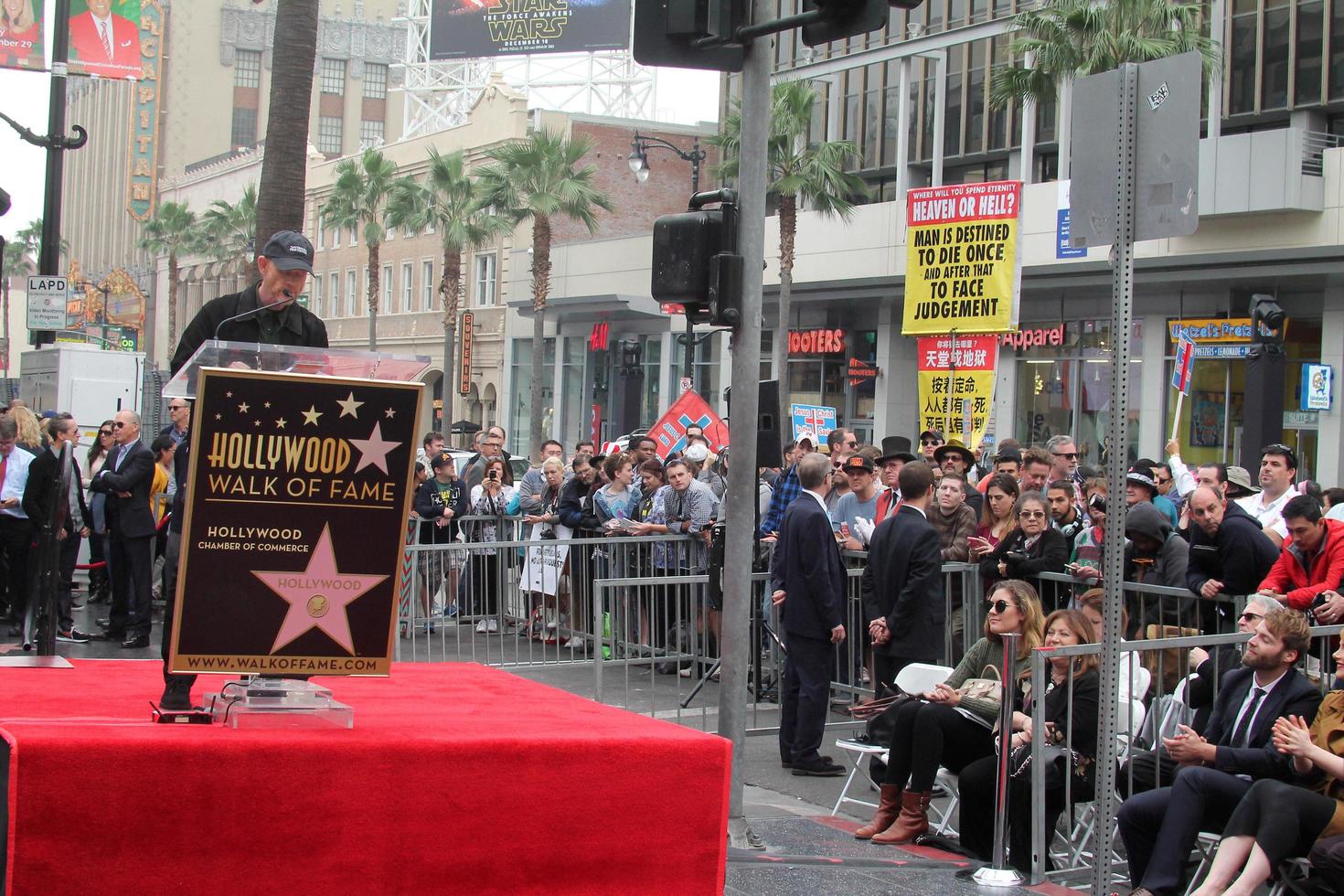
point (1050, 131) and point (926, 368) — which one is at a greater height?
point (1050, 131)

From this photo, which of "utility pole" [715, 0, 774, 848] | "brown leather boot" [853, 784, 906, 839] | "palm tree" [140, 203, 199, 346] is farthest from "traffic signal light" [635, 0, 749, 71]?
"palm tree" [140, 203, 199, 346]

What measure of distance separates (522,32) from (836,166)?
2865 centimetres

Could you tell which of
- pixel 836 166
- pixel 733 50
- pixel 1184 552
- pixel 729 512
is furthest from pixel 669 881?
pixel 836 166

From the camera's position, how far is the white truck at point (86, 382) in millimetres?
24641

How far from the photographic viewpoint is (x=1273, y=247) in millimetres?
27656

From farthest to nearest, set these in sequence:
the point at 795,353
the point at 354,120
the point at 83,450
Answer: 1. the point at 354,120
2. the point at 795,353
3. the point at 83,450

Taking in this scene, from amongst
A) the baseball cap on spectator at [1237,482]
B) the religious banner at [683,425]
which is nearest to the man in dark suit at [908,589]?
the baseball cap on spectator at [1237,482]

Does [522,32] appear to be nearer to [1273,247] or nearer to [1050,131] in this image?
[1050,131]

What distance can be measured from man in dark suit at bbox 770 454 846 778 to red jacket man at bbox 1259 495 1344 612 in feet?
8.39

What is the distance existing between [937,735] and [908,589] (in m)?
1.67

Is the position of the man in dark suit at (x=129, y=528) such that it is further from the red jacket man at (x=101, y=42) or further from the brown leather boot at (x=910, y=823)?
the red jacket man at (x=101, y=42)

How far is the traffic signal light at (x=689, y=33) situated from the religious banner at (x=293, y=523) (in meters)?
3.61

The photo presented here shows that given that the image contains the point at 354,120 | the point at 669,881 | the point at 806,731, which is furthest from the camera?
the point at 354,120

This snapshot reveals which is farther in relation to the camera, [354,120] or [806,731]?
[354,120]
